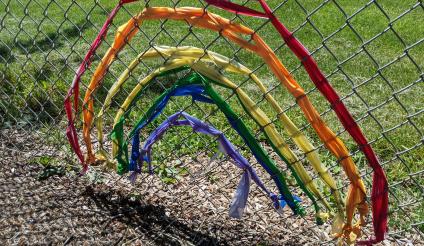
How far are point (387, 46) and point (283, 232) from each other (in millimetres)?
3316

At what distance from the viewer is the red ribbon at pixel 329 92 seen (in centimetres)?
171

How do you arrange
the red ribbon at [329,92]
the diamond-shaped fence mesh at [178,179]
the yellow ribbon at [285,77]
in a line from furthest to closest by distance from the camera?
the diamond-shaped fence mesh at [178,179] → the yellow ribbon at [285,77] → the red ribbon at [329,92]

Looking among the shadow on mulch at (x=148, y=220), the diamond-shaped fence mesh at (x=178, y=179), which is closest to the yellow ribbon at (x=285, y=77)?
the diamond-shaped fence mesh at (x=178, y=179)

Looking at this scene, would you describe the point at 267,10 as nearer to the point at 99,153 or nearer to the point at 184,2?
the point at 99,153

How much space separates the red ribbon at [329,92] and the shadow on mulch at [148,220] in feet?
2.57

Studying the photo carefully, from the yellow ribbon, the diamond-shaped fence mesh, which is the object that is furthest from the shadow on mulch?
the yellow ribbon

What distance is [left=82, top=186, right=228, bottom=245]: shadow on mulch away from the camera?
2.33 meters

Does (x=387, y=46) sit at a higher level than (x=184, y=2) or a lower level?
lower

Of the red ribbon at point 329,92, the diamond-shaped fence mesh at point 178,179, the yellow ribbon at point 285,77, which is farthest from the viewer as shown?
the diamond-shaped fence mesh at point 178,179

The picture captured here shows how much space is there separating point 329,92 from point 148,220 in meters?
1.19

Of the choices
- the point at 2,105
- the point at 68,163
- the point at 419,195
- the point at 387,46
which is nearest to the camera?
the point at 419,195

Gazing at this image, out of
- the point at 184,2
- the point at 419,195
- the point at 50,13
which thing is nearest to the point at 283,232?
the point at 419,195

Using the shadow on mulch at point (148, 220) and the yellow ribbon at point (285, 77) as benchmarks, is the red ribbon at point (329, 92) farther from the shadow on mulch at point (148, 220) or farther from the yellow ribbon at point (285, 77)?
the shadow on mulch at point (148, 220)

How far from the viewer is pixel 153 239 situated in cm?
233
